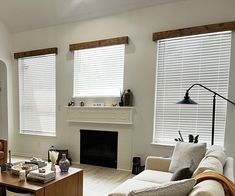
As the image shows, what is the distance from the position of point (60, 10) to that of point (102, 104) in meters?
2.29

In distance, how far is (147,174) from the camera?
2.62 metres

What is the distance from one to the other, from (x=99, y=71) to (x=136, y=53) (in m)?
0.94

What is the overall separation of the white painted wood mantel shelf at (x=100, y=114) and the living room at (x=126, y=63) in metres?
0.11

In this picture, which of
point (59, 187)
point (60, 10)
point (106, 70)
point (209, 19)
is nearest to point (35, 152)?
point (106, 70)

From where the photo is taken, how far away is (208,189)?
1.28 m

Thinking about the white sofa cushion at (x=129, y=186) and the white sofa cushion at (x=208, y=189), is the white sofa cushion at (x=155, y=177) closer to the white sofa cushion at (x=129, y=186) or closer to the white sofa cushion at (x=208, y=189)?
the white sofa cushion at (x=129, y=186)

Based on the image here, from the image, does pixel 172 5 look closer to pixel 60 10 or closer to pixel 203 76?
pixel 203 76

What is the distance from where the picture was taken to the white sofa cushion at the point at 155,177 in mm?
2414

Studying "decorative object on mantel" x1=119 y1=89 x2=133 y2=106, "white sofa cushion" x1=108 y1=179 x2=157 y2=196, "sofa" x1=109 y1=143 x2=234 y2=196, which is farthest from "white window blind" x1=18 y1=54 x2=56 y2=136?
"white sofa cushion" x1=108 y1=179 x2=157 y2=196

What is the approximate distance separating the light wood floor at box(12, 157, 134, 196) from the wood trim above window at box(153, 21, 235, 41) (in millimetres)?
2687

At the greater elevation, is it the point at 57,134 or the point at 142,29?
the point at 142,29

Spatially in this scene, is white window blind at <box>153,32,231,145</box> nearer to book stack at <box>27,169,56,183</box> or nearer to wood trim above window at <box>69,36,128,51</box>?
wood trim above window at <box>69,36,128,51</box>

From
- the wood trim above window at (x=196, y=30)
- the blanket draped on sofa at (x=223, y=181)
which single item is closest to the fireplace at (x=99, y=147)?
the wood trim above window at (x=196, y=30)

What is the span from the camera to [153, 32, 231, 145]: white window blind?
3553mm
